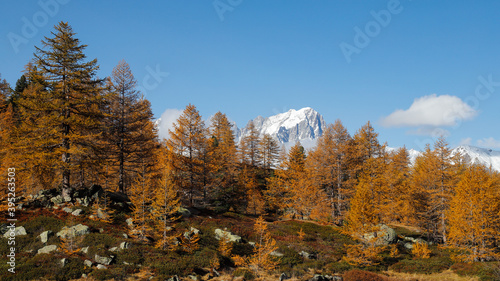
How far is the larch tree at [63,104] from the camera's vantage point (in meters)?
19.0

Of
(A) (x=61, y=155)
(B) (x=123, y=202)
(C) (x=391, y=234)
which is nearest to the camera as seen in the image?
(A) (x=61, y=155)

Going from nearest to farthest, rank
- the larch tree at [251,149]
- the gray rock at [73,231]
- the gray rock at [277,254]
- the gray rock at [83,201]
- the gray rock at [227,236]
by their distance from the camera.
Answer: the gray rock at [73,231] < the gray rock at [277,254] < the gray rock at [83,201] < the gray rock at [227,236] < the larch tree at [251,149]

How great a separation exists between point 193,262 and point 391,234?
66.9 feet

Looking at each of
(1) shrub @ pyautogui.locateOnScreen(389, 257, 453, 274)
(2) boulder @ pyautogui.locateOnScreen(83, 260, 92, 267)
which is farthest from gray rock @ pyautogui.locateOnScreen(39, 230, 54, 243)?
(1) shrub @ pyautogui.locateOnScreen(389, 257, 453, 274)

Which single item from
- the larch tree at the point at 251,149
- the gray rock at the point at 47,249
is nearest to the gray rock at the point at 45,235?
the gray rock at the point at 47,249

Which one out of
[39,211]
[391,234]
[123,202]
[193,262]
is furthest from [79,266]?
[391,234]

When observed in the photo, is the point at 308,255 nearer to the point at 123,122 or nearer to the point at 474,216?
the point at 474,216

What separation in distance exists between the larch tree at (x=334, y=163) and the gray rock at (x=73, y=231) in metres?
25.4

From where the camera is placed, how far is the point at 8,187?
17094 millimetres

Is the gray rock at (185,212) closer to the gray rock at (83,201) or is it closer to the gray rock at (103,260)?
the gray rock at (83,201)

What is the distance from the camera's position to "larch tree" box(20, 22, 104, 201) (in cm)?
1900

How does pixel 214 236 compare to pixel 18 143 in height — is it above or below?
below

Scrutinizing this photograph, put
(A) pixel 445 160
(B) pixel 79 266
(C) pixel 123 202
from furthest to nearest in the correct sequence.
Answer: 1. (A) pixel 445 160
2. (C) pixel 123 202
3. (B) pixel 79 266

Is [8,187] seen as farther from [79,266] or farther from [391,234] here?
[391,234]
